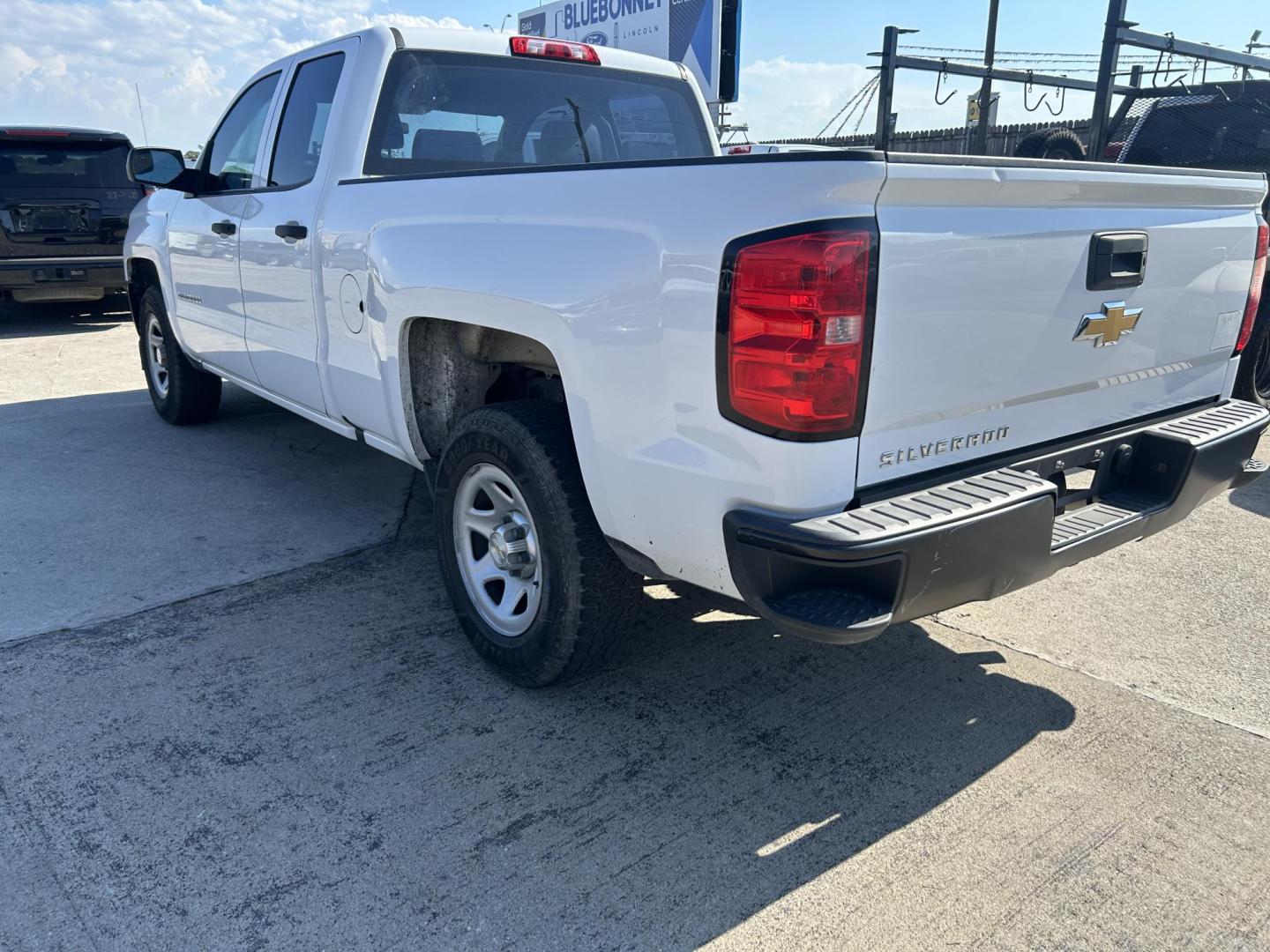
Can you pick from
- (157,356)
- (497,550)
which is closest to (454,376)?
(497,550)

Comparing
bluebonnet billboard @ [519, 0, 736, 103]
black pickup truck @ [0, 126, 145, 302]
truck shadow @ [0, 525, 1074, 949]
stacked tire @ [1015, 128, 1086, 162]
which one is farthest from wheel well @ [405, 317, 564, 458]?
stacked tire @ [1015, 128, 1086, 162]

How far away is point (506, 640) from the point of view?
305 cm

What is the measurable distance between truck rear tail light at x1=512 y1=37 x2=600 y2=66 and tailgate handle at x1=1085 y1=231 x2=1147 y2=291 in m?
2.50

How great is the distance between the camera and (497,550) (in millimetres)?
3041

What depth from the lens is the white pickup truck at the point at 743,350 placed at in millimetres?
2068

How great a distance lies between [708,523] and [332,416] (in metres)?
2.36

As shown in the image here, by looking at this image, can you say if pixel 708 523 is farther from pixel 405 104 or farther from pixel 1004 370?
pixel 405 104

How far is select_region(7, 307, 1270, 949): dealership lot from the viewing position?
217cm

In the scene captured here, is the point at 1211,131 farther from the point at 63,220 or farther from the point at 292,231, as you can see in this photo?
the point at 63,220

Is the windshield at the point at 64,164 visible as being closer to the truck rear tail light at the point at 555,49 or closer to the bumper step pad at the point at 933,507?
the truck rear tail light at the point at 555,49

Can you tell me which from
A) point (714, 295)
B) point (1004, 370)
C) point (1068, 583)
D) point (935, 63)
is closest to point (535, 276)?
point (714, 295)

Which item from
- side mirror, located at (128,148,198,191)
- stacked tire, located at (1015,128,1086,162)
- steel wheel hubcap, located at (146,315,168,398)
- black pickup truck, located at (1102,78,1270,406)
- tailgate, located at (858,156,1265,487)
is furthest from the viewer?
stacked tire, located at (1015,128,1086,162)

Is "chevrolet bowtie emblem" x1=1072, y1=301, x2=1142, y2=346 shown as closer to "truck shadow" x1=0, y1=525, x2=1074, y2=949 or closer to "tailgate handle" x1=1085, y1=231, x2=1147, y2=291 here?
"tailgate handle" x1=1085, y1=231, x2=1147, y2=291

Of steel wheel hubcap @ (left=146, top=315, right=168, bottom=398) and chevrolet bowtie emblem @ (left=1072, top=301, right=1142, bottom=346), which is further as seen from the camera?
steel wheel hubcap @ (left=146, top=315, right=168, bottom=398)
